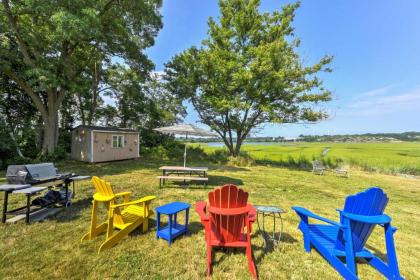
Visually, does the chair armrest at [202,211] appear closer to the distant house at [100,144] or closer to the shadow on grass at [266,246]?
the shadow on grass at [266,246]

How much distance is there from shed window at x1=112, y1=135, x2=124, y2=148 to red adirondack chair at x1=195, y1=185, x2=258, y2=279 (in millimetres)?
12664

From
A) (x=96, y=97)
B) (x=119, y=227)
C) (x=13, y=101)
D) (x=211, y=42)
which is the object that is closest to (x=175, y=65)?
(x=211, y=42)

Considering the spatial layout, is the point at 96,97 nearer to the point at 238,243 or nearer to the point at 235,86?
the point at 235,86

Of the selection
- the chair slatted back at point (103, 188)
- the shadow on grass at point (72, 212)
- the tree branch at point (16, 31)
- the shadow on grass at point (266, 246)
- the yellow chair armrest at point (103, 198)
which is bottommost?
the shadow on grass at point (266, 246)

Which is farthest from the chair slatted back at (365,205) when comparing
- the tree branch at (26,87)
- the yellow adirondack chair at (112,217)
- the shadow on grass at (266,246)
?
the tree branch at (26,87)

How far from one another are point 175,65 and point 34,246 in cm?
1573

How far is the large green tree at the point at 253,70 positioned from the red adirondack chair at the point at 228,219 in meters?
11.5

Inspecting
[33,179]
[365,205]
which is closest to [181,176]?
[33,179]

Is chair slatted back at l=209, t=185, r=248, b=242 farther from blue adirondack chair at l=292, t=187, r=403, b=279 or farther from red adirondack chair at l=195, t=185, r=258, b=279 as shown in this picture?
blue adirondack chair at l=292, t=187, r=403, b=279

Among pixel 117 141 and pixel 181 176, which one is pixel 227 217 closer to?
pixel 181 176

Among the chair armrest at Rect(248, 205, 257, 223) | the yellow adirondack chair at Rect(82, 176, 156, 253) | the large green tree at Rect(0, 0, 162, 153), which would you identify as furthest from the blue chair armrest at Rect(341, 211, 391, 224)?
the large green tree at Rect(0, 0, 162, 153)

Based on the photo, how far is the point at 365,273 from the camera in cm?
250

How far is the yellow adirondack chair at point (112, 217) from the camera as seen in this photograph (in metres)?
2.91

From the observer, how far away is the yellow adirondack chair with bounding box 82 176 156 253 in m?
2.91
